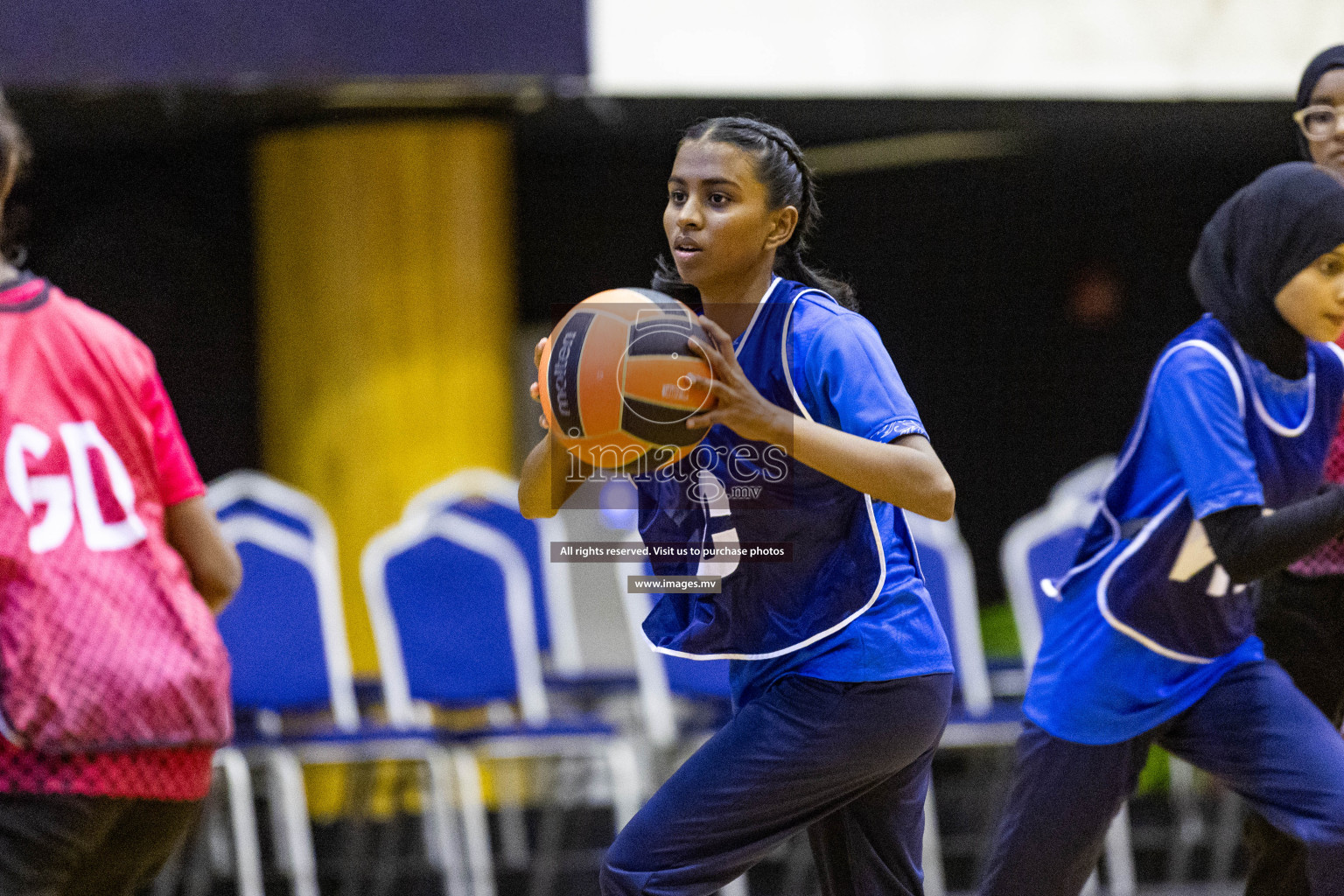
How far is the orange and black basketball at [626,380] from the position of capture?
2566 millimetres

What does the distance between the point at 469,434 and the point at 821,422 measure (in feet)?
15.5

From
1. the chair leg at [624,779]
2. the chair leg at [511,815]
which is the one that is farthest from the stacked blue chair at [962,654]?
the chair leg at [511,815]

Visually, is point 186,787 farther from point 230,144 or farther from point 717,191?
point 230,144

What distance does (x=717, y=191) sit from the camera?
2.83 m

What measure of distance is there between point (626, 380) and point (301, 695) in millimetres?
3400

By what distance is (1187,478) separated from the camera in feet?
10.3

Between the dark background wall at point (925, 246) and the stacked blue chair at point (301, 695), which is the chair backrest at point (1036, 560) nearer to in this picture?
the stacked blue chair at point (301, 695)

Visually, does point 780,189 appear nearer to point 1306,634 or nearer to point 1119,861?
point 1306,634

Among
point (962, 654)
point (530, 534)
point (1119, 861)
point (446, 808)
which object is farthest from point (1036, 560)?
point (446, 808)

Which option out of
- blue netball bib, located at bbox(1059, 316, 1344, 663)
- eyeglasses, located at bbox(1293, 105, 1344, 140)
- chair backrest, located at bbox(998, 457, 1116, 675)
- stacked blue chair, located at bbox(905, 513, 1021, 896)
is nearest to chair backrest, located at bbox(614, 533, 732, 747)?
stacked blue chair, located at bbox(905, 513, 1021, 896)

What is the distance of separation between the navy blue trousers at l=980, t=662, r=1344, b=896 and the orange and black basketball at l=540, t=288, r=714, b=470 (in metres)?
1.06

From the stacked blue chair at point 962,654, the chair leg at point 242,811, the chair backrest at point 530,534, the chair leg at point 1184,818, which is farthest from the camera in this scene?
the chair leg at point 1184,818

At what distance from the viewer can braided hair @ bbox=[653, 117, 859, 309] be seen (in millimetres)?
2865

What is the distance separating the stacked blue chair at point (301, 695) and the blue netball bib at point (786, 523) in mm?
2882
